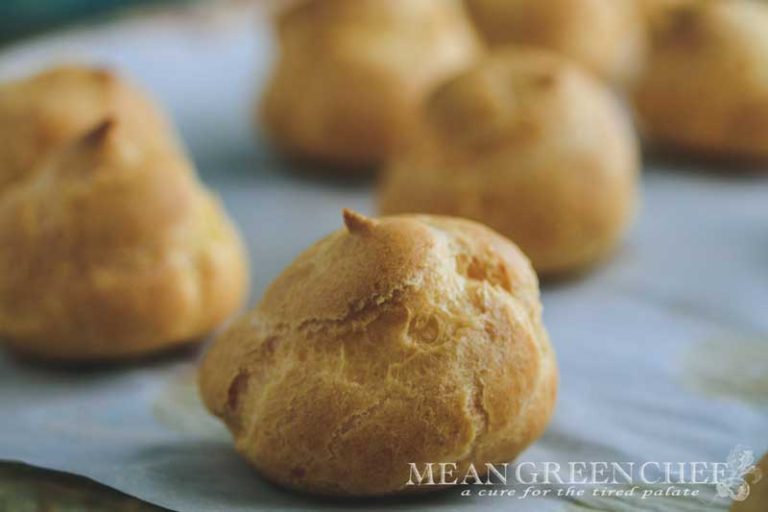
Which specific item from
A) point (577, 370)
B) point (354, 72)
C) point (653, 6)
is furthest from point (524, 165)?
point (653, 6)

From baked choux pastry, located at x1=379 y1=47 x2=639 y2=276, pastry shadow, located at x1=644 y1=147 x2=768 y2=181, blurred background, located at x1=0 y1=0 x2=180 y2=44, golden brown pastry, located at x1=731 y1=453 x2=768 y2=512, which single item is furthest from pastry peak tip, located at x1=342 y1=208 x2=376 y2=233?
blurred background, located at x1=0 y1=0 x2=180 y2=44

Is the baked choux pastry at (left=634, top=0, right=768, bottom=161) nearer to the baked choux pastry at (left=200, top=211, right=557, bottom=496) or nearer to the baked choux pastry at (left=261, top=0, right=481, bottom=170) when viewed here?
the baked choux pastry at (left=261, top=0, right=481, bottom=170)

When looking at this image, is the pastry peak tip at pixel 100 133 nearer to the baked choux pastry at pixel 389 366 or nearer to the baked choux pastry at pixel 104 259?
the baked choux pastry at pixel 104 259

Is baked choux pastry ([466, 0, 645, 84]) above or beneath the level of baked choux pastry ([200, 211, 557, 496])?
above

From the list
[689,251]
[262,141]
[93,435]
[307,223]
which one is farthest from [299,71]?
[93,435]

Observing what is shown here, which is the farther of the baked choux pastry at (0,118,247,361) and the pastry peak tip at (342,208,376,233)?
the baked choux pastry at (0,118,247,361)

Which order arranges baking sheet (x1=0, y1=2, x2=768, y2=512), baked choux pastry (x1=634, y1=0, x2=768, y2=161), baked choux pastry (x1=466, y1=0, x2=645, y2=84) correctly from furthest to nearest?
baked choux pastry (x1=466, y1=0, x2=645, y2=84)
baked choux pastry (x1=634, y1=0, x2=768, y2=161)
baking sheet (x1=0, y1=2, x2=768, y2=512)

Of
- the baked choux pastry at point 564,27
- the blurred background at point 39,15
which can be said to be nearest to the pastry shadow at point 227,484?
the baked choux pastry at point 564,27

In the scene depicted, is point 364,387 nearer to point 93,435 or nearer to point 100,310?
point 93,435

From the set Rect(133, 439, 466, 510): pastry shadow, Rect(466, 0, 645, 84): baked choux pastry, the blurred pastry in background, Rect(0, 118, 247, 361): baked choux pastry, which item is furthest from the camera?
the blurred pastry in background
